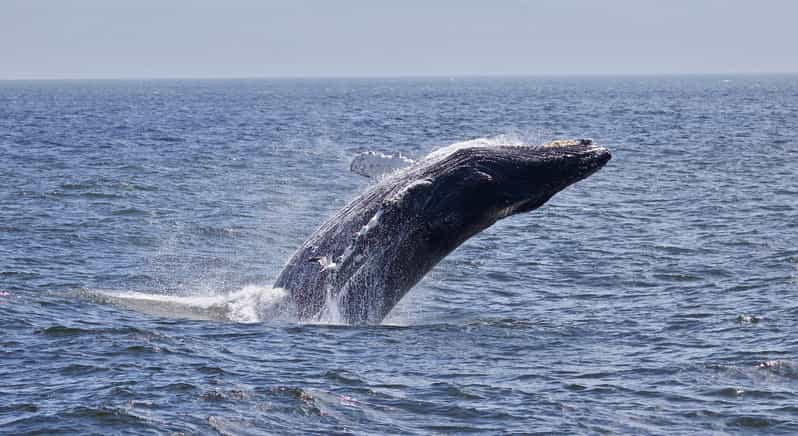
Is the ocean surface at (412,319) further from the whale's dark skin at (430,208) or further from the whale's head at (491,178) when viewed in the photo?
the whale's head at (491,178)

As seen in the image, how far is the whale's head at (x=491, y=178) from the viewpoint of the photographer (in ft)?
42.5

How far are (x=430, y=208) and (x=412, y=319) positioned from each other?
109 inches

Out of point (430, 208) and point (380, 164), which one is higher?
point (380, 164)

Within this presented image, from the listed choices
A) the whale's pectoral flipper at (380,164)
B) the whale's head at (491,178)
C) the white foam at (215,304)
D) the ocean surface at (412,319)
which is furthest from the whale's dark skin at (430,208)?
the white foam at (215,304)

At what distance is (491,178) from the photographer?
42.3ft

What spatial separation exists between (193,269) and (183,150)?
1106 inches

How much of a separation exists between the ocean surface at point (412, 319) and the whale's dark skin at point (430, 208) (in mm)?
701

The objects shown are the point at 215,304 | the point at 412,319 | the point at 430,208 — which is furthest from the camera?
the point at 215,304

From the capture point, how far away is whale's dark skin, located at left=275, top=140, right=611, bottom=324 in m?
13.0

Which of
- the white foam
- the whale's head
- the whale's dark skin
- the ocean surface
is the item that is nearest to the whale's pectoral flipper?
the whale's dark skin

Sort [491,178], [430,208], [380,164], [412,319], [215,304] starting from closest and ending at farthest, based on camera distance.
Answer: [491,178] → [430,208] → [380,164] → [412,319] → [215,304]

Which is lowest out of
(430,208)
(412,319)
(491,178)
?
(412,319)

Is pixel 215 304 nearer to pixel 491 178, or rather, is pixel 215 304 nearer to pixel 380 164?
pixel 380 164

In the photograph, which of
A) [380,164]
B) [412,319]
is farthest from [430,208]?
[412,319]
